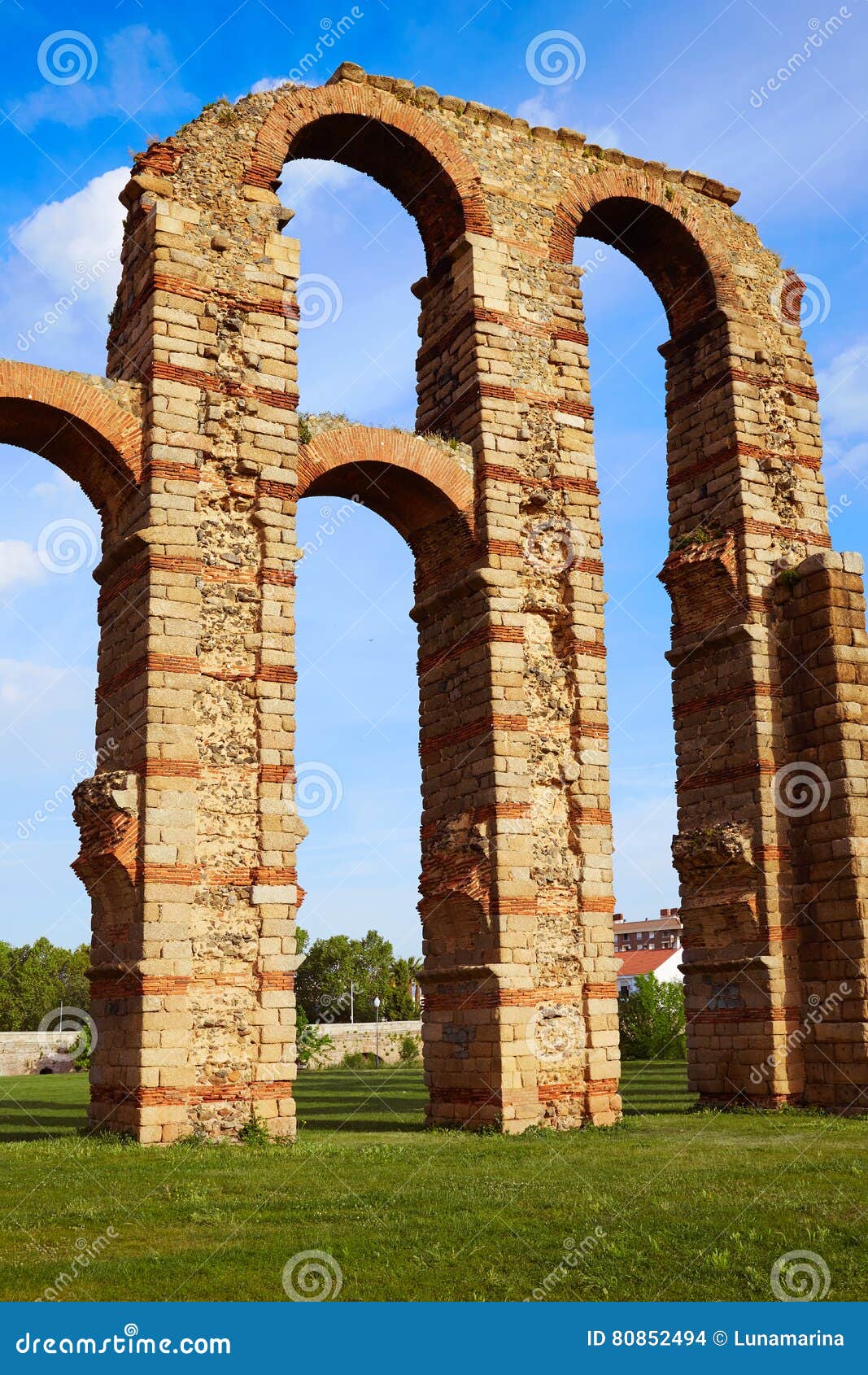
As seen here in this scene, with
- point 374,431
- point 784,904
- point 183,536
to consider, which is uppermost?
point 374,431

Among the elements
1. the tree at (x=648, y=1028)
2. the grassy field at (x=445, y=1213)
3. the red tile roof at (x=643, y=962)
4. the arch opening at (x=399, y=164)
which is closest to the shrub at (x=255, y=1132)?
the grassy field at (x=445, y=1213)

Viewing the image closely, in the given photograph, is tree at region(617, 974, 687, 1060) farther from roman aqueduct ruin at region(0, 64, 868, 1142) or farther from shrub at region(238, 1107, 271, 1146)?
shrub at region(238, 1107, 271, 1146)

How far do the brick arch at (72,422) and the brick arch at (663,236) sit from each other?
7494 millimetres

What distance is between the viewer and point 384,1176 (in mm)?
9539

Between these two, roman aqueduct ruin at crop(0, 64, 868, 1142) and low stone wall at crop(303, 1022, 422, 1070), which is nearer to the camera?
roman aqueduct ruin at crop(0, 64, 868, 1142)

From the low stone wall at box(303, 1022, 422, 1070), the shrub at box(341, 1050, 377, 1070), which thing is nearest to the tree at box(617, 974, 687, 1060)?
the low stone wall at box(303, 1022, 422, 1070)

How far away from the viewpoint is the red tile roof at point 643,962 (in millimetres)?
61688

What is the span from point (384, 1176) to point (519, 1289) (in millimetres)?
3611

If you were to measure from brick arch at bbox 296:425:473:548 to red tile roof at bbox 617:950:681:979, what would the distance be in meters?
49.6

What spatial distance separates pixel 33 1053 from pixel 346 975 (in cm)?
2946

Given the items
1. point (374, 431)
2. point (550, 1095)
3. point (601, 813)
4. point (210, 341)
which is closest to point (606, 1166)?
point (550, 1095)

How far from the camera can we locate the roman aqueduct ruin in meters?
11.8

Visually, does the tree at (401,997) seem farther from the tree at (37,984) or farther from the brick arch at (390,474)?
the brick arch at (390,474)

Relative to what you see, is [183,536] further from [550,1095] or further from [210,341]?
[550,1095]
